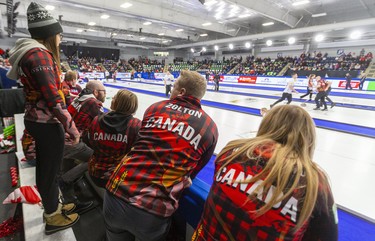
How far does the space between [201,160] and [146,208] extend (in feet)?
1.49

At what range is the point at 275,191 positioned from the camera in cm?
80

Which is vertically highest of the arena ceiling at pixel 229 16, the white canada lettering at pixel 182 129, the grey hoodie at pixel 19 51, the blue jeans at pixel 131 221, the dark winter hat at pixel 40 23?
the arena ceiling at pixel 229 16

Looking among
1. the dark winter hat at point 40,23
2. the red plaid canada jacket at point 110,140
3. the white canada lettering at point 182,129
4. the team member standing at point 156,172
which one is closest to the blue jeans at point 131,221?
the team member standing at point 156,172

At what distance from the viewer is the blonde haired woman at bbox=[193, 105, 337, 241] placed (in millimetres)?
796

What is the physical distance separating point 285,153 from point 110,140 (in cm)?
140

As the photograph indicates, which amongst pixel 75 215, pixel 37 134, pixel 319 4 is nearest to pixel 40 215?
pixel 75 215

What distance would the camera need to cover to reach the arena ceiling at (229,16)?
44.9ft

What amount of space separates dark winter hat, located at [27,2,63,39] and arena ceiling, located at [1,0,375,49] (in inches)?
464

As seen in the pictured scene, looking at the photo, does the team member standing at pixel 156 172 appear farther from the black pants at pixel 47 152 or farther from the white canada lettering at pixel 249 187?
the black pants at pixel 47 152

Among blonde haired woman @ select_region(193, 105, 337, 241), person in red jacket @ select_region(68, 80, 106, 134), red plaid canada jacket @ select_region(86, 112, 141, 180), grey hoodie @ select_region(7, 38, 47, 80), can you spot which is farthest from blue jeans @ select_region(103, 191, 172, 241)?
person in red jacket @ select_region(68, 80, 106, 134)

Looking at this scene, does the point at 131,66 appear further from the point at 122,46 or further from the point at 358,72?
the point at 358,72

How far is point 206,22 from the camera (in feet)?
62.6

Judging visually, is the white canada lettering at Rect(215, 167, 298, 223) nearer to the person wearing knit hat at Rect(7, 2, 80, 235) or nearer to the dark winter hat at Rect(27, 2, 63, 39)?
the person wearing knit hat at Rect(7, 2, 80, 235)

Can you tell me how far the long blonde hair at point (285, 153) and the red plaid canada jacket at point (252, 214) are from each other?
0.07 ft
